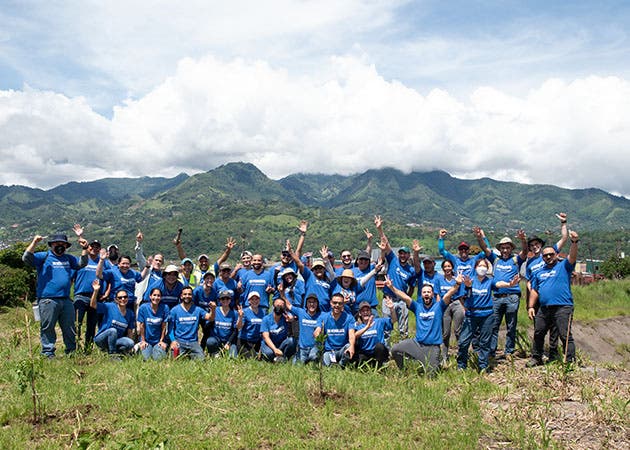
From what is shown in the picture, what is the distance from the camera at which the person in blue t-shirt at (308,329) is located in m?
8.35

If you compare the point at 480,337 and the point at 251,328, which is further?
the point at 251,328

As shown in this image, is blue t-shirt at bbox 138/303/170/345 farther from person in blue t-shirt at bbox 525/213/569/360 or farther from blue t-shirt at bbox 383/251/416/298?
person in blue t-shirt at bbox 525/213/569/360

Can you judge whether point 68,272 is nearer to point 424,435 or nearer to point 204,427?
point 204,427

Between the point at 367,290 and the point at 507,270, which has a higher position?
the point at 507,270

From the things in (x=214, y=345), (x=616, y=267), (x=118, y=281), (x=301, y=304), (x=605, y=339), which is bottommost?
(x=616, y=267)

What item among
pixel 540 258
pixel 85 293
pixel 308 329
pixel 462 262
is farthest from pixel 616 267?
pixel 85 293

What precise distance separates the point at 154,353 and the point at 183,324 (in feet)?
2.38

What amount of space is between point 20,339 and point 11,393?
4691mm

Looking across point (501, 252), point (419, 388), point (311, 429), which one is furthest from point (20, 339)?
point (501, 252)

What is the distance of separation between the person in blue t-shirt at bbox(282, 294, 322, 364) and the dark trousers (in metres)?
4.19

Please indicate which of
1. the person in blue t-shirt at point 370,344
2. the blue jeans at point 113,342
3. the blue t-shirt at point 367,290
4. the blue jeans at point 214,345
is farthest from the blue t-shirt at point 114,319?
the blue t-shirt at point 367,290

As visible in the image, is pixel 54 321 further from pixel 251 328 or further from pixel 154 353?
pixel 251 328

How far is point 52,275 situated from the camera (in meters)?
8.73

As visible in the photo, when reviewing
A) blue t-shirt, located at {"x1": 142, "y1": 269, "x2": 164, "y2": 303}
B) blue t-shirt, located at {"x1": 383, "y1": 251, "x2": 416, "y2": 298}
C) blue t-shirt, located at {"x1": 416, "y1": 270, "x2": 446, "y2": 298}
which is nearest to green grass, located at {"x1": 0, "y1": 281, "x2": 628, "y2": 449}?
blue t-shirt, located at {"x1": 142, "y1": 269, "x2": 164, "y2": 303}
